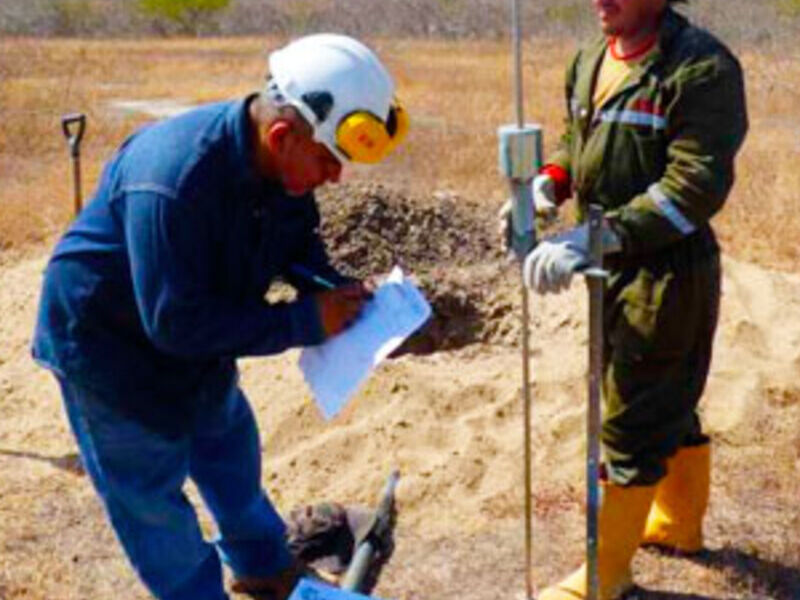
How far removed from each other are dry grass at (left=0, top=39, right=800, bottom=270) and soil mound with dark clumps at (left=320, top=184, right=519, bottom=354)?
54.4 inches

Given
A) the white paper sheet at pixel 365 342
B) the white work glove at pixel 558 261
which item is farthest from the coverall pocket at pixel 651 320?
the white paper sheet at pixel 365 342

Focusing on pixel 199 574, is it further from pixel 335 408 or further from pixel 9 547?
pixel 9 547

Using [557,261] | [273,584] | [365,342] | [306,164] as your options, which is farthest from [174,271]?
[273,584]

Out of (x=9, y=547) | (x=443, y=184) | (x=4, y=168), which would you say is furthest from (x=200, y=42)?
(x=9, y=547)

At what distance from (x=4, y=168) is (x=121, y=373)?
899cm

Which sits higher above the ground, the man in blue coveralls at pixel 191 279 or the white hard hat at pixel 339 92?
the white hard hat at pixel 339 92

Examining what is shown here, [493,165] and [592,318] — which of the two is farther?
[493,165]

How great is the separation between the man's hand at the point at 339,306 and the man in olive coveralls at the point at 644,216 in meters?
0.42

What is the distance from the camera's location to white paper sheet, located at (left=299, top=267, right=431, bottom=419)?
2992 mm

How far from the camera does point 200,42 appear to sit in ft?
95.0

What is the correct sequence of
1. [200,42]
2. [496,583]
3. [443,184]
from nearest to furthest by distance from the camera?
[496,583] → [443,184] → [200,42]

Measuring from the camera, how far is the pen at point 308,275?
3264 millimetres

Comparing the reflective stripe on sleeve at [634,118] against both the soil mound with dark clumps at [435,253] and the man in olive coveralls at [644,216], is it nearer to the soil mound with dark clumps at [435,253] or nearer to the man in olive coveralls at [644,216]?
the man in olive coveralls at [644,216]

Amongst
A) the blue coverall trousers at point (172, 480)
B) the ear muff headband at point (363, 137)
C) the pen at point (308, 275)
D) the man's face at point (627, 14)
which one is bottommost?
the blue coverall trousers at point (172, 480)
